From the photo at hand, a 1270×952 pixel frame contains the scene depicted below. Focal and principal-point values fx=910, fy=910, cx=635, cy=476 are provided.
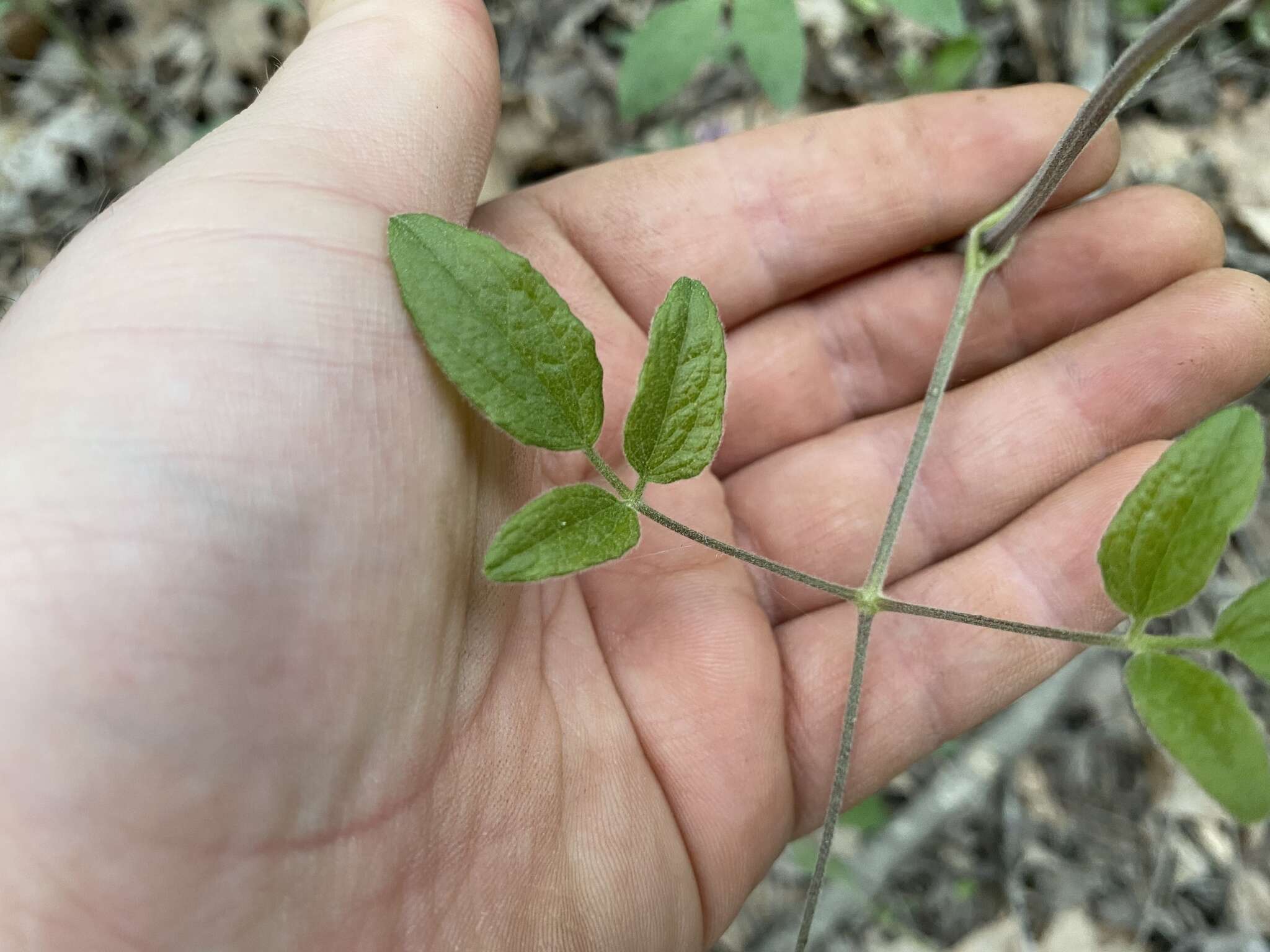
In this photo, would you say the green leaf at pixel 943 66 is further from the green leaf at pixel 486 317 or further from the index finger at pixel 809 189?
the green leaf at pixel 486 317

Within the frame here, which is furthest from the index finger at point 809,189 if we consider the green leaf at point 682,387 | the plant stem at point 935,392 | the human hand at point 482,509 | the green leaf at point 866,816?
the green leaf at point 866,816

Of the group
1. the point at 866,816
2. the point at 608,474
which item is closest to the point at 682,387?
the point at 608,474

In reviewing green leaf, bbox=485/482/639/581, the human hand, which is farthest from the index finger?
green leaf, bbox=485/482/639/581

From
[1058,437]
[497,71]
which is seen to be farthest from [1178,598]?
[497,71]

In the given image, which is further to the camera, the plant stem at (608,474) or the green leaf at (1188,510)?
the plant stem at (608,474)

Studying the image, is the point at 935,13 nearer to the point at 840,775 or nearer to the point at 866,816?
the point at 840,775
